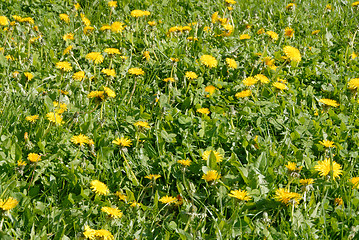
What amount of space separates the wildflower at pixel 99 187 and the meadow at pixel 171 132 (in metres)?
0.01

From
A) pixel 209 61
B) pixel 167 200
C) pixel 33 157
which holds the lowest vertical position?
pixel 167 200

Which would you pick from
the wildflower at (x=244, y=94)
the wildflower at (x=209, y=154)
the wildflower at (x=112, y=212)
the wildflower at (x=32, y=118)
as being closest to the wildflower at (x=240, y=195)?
the wildflower at (x=209, y=154)

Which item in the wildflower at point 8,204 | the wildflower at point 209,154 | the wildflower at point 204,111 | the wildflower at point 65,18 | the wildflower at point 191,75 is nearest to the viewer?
the wildflower at point 8,204

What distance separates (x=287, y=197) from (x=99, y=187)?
88cm

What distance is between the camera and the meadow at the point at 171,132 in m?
2.04

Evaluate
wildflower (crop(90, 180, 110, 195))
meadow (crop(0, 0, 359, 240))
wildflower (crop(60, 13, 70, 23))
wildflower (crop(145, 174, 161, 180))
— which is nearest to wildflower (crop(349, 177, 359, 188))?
meadow (crop(0, 0, 359, 240))

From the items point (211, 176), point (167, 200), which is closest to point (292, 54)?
point (211, 176)

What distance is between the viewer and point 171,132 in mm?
2693

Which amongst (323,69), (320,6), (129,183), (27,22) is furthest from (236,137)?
(320,6)

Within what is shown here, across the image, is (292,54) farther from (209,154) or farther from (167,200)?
(167,200)

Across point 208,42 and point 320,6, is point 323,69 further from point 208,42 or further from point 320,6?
point 320,6

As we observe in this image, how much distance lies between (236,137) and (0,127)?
1312 millimetres

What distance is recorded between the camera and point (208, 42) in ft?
12.4

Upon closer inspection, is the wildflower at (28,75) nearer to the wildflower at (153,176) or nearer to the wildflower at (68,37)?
the wildflower at (68,37)
